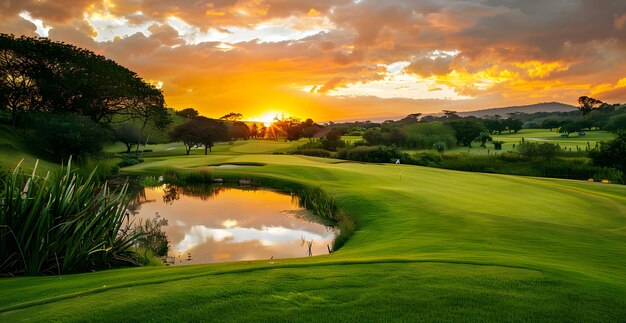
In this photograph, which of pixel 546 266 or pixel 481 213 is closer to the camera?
pixel 546 266

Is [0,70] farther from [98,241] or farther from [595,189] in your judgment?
[595,189]

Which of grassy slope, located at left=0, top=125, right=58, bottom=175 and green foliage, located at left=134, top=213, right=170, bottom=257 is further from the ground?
grassy slope, located at left=0, top=125, right=58, bottom=175

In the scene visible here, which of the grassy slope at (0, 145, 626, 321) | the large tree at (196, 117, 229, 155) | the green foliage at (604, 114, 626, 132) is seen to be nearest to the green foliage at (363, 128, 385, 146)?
the large tree at (196, 117, 229, 155)

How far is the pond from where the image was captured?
1319cm

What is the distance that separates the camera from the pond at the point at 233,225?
13.2 metres

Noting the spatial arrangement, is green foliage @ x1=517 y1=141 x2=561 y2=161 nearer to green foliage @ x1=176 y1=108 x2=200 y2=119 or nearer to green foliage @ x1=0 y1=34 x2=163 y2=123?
green foliage @ x1=0 y1=34 x2=163 y2=123

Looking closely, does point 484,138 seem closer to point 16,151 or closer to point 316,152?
point 316,152

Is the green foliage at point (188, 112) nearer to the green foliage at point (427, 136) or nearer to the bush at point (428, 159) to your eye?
the green foliage at point (427, 136)

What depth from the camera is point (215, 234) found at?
614 inches

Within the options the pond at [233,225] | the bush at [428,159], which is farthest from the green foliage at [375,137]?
the pond at [233,225]

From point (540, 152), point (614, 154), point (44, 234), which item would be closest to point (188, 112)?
point (540, 152)

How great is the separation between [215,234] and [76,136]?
26.5 m

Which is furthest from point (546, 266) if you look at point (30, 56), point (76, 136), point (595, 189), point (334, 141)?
point (334, 141)

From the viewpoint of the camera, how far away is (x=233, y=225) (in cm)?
1723
